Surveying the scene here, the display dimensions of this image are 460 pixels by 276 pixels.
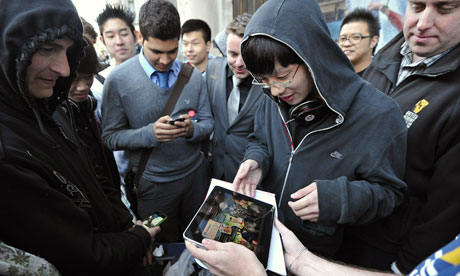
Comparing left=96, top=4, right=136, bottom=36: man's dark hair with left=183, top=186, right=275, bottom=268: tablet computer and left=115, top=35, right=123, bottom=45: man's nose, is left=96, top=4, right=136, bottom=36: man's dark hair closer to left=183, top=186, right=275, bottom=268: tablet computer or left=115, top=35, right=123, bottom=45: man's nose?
left=115, top=35, right=123, bottom=45: man's nose

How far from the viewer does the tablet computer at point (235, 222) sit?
3.68 feet

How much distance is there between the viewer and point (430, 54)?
1414 millimetres

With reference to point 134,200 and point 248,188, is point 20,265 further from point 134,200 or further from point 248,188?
point 134,200

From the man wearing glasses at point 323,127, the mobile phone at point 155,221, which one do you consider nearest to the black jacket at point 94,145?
the mobile phone at point 155,221

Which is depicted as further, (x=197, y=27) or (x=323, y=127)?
(x=197, y=27)

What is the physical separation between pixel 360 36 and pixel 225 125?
2.19 meters

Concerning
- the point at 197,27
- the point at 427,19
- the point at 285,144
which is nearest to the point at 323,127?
the point at 285,144

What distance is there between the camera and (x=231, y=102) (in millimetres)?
2520

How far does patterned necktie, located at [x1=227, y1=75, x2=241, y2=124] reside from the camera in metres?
2.47

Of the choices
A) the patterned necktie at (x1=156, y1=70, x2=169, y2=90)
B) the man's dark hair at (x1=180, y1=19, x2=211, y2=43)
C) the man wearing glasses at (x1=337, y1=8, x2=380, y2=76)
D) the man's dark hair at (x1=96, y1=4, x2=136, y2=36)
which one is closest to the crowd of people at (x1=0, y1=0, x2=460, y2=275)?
the patterned necktie at (x1=156, y1=70, x2=169, y2=90)

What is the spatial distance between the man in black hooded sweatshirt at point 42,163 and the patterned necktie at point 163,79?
1.05 meters

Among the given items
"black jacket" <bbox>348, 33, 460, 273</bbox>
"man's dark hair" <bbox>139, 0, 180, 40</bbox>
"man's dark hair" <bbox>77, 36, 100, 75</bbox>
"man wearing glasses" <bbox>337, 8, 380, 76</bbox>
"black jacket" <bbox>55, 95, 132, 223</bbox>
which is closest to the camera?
"black jacket" <bbox>348, 33, 460, 273</bbox>

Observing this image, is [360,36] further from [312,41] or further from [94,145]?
[94,145]

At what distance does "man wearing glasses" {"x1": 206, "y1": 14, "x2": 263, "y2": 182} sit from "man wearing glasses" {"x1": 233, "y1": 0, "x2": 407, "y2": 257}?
0.98m
